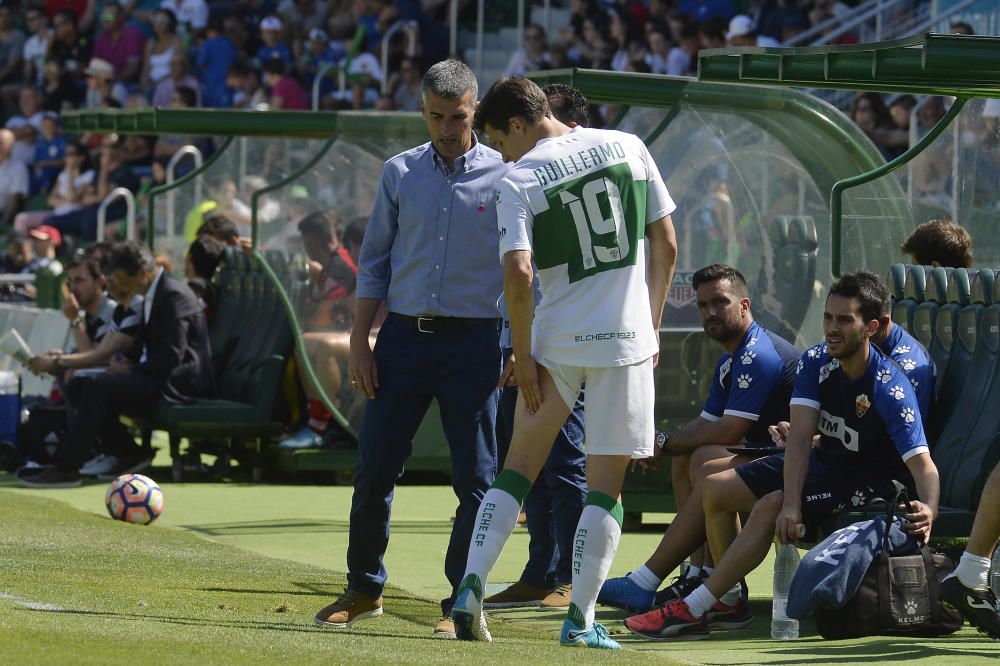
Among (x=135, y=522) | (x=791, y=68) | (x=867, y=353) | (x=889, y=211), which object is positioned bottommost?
(x=135, y=522)

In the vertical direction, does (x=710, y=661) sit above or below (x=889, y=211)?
below

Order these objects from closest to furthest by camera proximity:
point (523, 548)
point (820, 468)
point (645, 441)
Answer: point (645, 441), point (820, 468), point (523, 548)

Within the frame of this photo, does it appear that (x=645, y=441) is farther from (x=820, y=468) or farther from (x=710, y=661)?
(x=820, y=468)

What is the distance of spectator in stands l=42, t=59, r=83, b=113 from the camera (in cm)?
2614

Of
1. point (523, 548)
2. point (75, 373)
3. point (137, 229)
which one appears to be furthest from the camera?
point (137, 229)

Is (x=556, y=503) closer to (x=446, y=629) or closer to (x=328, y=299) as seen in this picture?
(x=446, y=629)

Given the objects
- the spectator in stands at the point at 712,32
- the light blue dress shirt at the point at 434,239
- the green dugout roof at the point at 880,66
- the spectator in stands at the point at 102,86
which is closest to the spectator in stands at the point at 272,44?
the spectator in stands at the point at 102,86

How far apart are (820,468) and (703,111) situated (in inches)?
149

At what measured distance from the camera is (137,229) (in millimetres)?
19969

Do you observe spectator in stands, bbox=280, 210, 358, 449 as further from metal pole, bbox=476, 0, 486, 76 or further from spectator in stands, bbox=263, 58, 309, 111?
spectator in stands, bbox=263, 58, 309, 111

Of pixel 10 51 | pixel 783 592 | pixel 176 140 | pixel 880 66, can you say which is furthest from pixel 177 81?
pixel 783 592

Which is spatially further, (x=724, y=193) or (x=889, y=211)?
(x=724, y=193)

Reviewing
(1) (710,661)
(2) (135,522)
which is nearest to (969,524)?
(1) (710,661)

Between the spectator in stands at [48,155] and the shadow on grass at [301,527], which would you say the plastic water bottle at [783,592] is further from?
the spectator in stands at [48,155]
